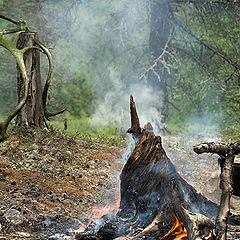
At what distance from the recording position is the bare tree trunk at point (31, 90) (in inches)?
301

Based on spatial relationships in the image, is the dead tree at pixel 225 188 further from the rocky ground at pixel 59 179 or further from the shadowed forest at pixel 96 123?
the rocky ground at pixel 59 179

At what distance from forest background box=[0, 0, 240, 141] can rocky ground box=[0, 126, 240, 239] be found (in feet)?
9.64

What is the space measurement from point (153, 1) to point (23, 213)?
7975mm

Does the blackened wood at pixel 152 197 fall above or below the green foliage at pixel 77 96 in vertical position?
below

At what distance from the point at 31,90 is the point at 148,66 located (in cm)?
433

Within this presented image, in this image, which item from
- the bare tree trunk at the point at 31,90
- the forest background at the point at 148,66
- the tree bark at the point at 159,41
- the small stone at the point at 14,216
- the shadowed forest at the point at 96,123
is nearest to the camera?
the small stone at the point at 14,216

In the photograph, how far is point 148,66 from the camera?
10875mm

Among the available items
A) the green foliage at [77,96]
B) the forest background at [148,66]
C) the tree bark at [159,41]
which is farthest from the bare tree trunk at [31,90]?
the green foliage at [77,96]

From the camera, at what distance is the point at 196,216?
358 cm

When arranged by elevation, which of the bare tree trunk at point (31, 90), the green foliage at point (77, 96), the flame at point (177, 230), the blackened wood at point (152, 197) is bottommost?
the flame at point (177, 230)

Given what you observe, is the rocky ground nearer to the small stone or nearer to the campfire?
the small stone

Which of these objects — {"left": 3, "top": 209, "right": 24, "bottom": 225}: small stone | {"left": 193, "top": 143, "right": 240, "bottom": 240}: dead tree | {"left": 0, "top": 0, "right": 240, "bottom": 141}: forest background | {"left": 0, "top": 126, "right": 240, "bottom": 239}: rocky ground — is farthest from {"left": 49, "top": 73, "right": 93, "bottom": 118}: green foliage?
{"left": 193, "top": 143, "right": 240, "bottom": 240}: dead tree

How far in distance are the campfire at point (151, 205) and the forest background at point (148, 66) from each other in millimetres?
5627

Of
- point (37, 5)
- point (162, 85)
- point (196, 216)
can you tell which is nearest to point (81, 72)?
point (37, 5)
